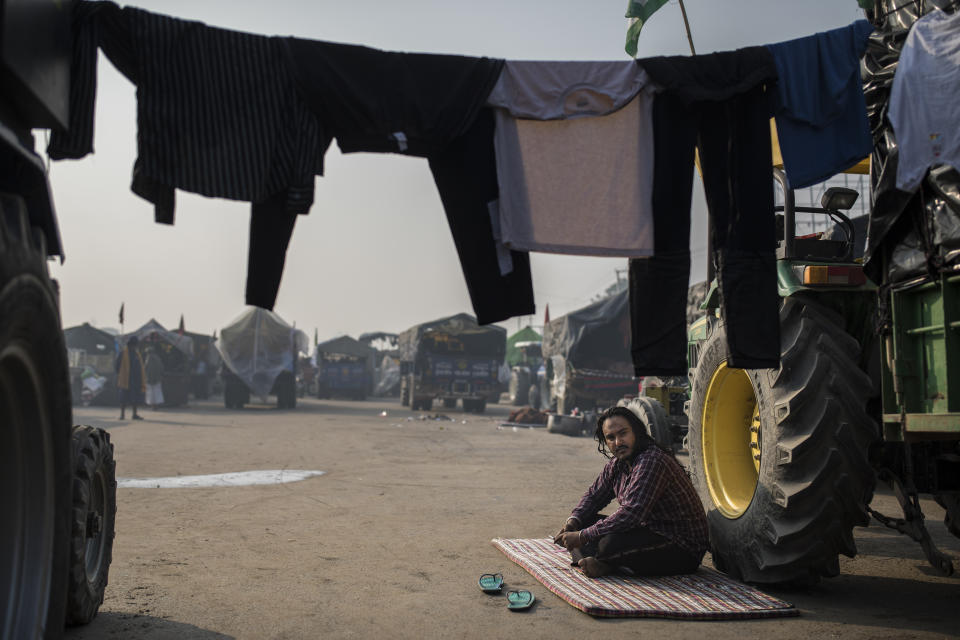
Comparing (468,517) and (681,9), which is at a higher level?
(681,9)

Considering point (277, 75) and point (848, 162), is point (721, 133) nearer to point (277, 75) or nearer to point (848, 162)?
point (848, 162)

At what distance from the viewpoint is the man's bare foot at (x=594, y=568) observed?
187 inches

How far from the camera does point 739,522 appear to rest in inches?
187

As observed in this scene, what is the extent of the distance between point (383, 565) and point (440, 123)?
9.69ft

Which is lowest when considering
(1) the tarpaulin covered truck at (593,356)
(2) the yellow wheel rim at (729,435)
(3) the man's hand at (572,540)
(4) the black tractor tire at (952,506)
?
(3) the man's hand at (572,540)

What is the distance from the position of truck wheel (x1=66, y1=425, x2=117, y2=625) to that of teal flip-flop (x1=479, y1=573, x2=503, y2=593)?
2.07m

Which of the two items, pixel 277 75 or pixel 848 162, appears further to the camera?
pixel 848 162

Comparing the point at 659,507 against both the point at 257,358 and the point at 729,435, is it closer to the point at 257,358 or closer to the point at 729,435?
the point at 729,435

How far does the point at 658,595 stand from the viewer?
14.4ft

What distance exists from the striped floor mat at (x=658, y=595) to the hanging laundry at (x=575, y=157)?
6.46ft

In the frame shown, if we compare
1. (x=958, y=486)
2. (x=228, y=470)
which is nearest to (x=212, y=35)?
(x=958, y=486)

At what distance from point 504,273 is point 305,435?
12.0 metres

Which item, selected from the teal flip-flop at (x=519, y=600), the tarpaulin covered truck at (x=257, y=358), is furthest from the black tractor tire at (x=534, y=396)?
the teal flip-flop at (x=519, y=600)

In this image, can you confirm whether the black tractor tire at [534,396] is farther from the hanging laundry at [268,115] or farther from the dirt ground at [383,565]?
the hanging laundry at [268,115]
